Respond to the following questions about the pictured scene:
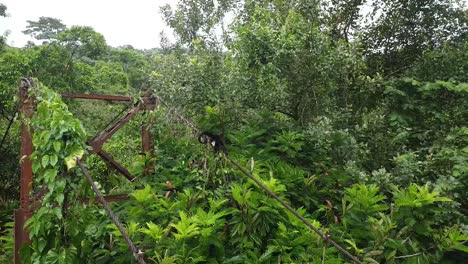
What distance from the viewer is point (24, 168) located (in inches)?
131

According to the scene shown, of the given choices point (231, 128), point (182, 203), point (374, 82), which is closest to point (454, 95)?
point (374, 82)

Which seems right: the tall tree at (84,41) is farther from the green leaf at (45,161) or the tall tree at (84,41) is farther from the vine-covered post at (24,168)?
the green leaf at (45,161)

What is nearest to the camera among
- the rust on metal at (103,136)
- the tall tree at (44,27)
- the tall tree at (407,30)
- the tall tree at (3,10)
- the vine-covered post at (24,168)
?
the vine-covered post at (24,168)

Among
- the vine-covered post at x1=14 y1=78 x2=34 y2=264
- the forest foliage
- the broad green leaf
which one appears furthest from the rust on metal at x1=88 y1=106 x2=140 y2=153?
the broad green leaf

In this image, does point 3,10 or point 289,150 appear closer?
point 289,150

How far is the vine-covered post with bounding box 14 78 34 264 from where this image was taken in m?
3.23

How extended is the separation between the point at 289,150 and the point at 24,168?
101 inches

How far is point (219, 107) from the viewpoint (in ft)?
15.8

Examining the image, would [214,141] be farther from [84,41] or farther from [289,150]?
[84,41]

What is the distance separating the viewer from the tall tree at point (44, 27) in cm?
4281

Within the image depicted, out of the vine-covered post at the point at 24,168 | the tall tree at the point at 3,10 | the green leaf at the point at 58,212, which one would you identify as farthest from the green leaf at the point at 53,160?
the tall tree at the point at 3,10

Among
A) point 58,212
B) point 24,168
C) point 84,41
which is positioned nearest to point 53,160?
point 58,212

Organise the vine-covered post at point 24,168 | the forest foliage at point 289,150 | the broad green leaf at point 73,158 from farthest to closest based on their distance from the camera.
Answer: the vine-covered post at point 24,168 < the forest foliage at point 289,150 < the broad green leaf at point 73,158

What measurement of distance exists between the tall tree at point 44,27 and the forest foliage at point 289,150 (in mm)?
39441
